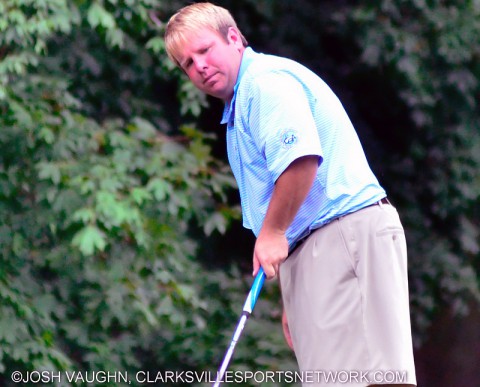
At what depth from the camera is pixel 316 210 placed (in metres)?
2.92

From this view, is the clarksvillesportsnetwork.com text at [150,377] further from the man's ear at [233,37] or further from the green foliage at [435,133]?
the man's ear at [233,37]

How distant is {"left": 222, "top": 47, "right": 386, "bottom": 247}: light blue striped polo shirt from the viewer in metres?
2.77

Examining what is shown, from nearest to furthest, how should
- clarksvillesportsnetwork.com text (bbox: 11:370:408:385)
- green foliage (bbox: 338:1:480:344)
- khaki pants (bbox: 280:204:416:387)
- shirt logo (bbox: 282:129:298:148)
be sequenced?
shirt logo (bbox: 282:129:298:148), khaki pants (bbox: 280:204:416:387), clarksvillesportsnetwork.com text (bbox: 11:370:408:385), green foliage (bbox: 338:1:480:344)

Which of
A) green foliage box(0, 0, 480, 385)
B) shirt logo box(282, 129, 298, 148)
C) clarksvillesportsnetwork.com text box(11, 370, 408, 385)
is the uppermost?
shirt logo box(282, 129, 298, 148)

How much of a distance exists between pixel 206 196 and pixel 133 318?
81 centimetres

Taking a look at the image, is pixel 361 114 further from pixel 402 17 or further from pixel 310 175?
pixel 310 175

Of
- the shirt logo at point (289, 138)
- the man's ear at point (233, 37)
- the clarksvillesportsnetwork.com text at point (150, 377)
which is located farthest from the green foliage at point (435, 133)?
the shirt logo at point (289, 138)

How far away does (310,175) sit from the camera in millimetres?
2768

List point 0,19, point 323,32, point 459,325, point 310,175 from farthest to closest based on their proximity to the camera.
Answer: point 459,325 < point 323,32 < point 0,19 < point 310,175

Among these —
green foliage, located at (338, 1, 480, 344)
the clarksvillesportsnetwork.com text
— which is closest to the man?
the clarksvillesportsnetwork.com text

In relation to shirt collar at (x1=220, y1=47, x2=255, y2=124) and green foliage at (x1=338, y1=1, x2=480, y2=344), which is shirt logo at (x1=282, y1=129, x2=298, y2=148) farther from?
green foliage at (x1=338, y1=1, x2=480, y2=344)

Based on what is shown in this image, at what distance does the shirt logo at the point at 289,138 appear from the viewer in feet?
8.92

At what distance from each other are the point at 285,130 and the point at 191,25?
470 mm

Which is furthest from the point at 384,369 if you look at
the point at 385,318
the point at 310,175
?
the point at 310,175
